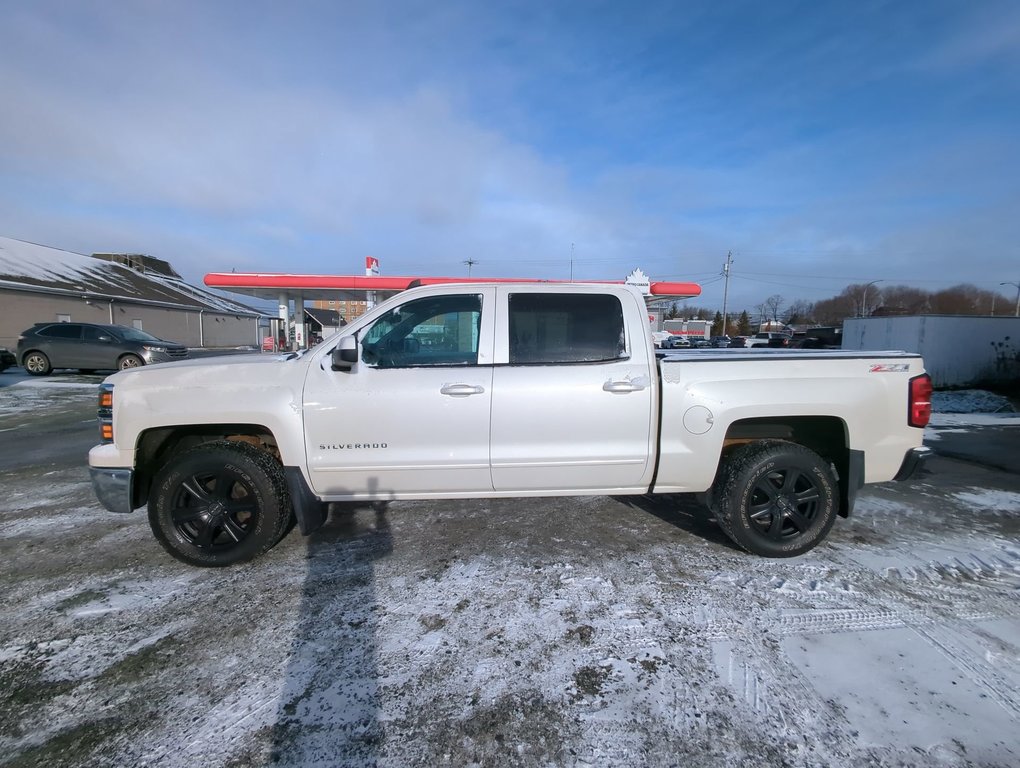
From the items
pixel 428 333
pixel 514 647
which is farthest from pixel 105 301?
pixel 514 647

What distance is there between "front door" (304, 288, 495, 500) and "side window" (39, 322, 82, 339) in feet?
53.3

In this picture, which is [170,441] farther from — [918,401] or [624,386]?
[918,401]

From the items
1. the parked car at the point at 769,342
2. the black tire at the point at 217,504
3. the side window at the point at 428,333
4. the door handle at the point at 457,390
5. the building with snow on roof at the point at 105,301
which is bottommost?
the black tire at the point at 217,504

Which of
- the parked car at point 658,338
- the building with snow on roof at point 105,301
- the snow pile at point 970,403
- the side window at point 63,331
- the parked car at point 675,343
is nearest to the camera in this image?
the parked car at point 658,338

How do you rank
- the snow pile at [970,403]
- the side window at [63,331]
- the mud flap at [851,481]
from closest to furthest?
the mud flap at [851,481] → the snow pile at [970,403] → the side window at [63,331]

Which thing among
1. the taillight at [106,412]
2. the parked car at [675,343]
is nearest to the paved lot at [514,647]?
the taillight at [106,412]

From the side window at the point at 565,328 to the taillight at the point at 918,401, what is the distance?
1999mm

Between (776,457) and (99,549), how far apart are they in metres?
5.00

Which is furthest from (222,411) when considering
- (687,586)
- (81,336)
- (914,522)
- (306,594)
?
(81,336)

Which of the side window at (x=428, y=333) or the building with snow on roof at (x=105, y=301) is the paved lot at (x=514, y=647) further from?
the building with snow on roof at (x=105, y=301)

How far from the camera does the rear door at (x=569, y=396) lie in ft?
10.5

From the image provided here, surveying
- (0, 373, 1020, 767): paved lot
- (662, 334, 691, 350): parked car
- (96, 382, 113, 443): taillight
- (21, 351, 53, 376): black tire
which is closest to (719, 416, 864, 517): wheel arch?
(0, 373, 1020, 767): paved lot

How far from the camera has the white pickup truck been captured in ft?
10.4

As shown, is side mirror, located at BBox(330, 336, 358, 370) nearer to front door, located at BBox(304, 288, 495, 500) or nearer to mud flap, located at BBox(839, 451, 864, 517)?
front door, located at BBox(304, 288, 495, 500)
